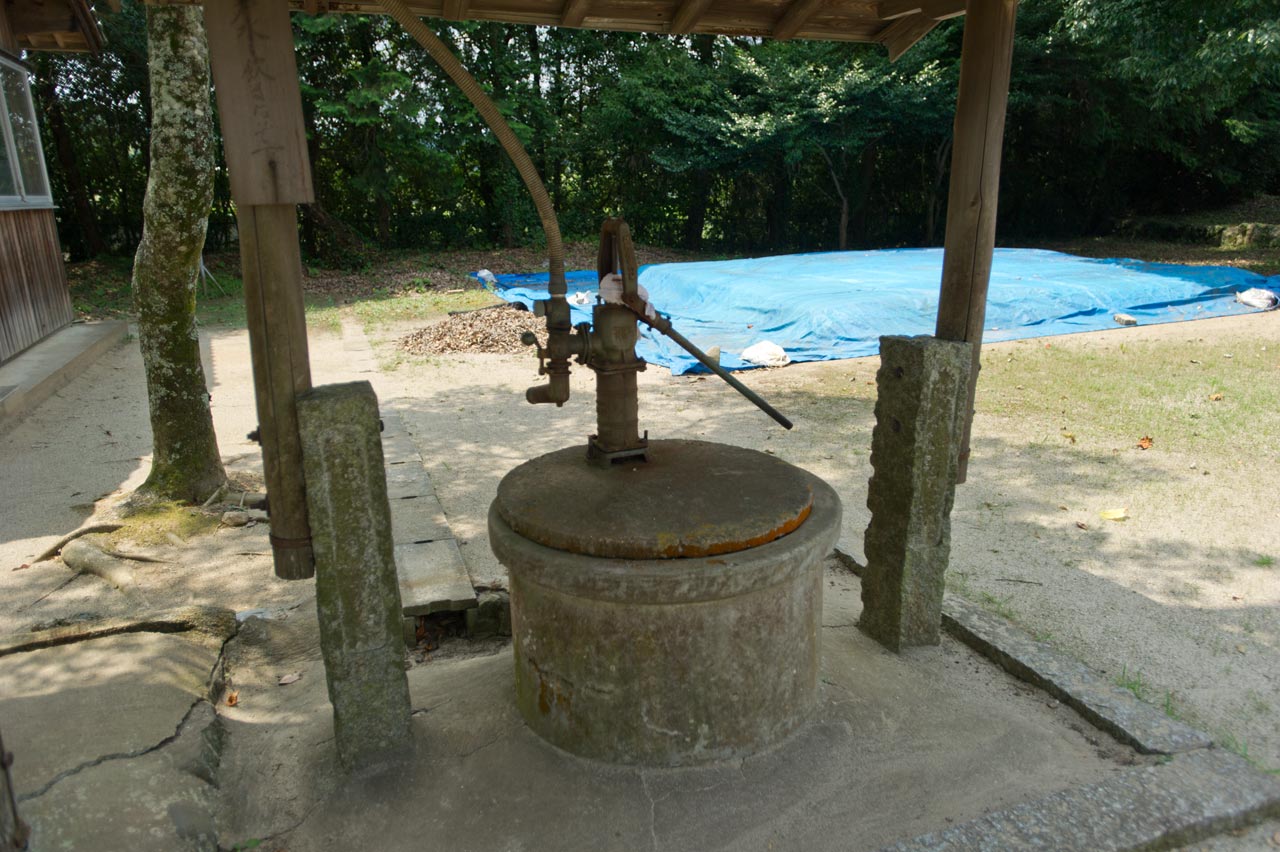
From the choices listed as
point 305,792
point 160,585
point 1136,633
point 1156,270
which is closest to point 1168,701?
point 1136,633

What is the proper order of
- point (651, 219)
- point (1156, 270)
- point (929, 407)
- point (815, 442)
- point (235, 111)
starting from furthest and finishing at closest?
1. point (651, 219)
2. point (1156, 270)
3. point (815, 442)
4. point (929, 407)
5. point (235, 111)

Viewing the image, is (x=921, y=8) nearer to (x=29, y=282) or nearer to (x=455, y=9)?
(x=455, y=9)

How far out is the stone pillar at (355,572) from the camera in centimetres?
248

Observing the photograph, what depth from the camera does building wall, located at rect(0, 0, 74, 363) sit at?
8719mm

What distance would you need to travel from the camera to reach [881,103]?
57.9 feet

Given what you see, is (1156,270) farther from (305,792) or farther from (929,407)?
(305,792)

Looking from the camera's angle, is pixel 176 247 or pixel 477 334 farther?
pixel 477 334

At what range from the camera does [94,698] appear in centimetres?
282

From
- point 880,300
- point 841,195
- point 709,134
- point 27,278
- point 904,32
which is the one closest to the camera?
point 904,32

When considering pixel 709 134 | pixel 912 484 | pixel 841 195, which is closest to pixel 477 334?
pixel 912 484

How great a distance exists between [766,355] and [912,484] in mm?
6377

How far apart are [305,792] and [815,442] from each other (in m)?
4.76

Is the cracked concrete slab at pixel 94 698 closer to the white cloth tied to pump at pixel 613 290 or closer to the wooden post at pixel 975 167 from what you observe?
the white cloth tied to pump at pixel 613 290

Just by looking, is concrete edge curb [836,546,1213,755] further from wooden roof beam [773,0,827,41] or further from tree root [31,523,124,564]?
tree root [31,523,124,564]
